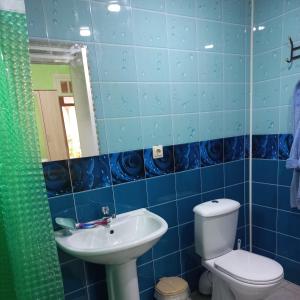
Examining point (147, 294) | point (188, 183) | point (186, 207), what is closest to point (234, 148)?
point (188, 183)

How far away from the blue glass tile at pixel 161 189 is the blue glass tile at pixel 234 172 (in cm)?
58

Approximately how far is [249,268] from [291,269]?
768 millimetres

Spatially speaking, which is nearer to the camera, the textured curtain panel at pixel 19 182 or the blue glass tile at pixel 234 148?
the textured curtain panel at pixel 19 182

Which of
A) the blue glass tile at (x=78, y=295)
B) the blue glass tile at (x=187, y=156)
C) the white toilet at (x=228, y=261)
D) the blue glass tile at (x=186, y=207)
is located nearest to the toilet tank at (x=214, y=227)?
the white toilet at (x=228, y=261)

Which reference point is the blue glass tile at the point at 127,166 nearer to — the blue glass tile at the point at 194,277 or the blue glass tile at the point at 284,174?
the blue glass tile at the point at 194,277

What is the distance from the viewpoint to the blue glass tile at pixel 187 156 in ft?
5.88

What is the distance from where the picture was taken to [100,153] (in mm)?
1491

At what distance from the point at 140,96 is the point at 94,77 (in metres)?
0.32

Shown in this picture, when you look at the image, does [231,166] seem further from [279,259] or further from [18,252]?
[18,252]

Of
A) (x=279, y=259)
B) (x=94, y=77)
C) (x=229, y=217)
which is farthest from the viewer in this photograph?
→ (x=279, y=259)

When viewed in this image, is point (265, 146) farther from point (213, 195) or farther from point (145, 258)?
point (145, 258)

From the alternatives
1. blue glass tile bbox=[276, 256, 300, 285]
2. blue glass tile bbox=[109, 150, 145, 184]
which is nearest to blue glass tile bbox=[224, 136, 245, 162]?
blue glass tile bbox=[109, 150, 145, 184]

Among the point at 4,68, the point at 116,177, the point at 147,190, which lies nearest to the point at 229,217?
the point at 147,190

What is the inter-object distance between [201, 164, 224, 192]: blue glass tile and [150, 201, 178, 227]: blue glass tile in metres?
0.32
